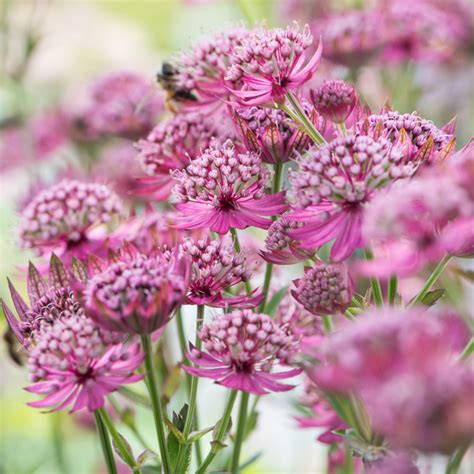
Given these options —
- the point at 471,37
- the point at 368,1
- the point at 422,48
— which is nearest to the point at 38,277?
the point at 422,48

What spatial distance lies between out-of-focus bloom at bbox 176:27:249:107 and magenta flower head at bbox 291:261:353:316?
0.26 meters

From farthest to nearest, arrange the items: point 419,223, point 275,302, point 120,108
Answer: point 120,108, point 275,302, point 419,223

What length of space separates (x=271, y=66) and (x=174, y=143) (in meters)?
0.16

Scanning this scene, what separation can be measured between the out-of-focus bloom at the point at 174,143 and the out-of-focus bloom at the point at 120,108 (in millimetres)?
267

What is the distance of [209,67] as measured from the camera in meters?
0.82

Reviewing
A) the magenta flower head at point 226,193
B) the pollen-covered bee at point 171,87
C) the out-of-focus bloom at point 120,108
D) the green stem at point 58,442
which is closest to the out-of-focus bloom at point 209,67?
the pollen-covered bee at point 171,87

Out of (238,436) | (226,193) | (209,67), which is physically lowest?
(238,436)

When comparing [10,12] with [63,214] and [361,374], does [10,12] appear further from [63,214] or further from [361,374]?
[361,374]

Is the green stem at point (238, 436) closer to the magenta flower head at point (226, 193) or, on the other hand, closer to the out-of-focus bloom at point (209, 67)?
the magenta flower head at point (226, 193)

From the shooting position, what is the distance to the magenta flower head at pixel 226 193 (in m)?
0.68

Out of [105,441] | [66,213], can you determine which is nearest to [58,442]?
[66,213]

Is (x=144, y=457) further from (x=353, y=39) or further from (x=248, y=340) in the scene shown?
(x=353, y=39)

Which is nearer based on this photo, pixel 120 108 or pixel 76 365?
pixel 76 365

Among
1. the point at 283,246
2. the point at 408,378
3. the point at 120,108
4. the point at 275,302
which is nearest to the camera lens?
the point at 408,378
